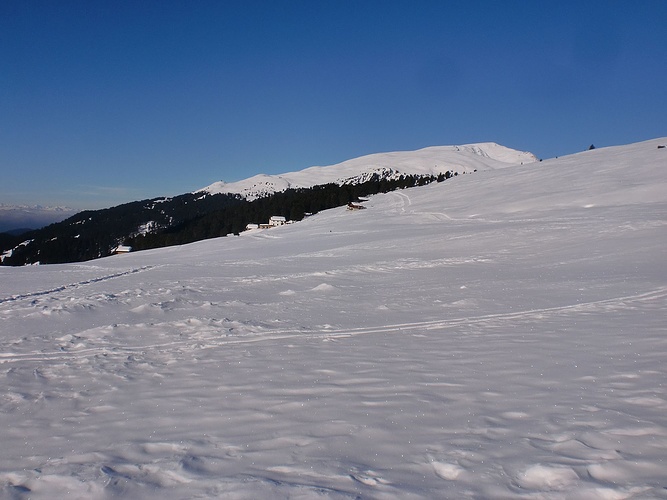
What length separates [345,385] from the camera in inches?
228

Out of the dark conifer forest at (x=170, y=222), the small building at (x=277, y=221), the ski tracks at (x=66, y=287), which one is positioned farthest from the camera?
the dark conifer forest at (x=170, y=222)

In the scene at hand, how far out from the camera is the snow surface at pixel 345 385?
364 centimetres

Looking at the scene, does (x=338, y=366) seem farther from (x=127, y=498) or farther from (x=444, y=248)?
(x=444, y=248)

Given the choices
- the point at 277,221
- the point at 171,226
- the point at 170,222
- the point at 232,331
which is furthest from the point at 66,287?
the point at 170,222

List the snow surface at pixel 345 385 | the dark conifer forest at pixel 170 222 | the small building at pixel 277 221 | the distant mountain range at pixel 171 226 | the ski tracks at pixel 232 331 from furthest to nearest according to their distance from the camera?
the distant mountain range at pixel 171 226 < the dark conifer forest at pixel 170 222 < the small building at pixel 277 221 < the ski tracks at pixel 232 331 < the snow surface at pixel 345 385

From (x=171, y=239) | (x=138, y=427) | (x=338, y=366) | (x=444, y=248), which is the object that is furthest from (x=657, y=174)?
(x=171, y=239)

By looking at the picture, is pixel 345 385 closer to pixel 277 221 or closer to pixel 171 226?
pixel 277 221

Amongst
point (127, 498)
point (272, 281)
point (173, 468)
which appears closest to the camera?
point (127, 498)

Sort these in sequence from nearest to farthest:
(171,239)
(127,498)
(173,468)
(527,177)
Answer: (127,498), (173,468), (527,177), (171,239)

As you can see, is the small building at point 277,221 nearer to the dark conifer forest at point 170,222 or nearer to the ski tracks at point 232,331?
the dark conifer forest at point 170,222

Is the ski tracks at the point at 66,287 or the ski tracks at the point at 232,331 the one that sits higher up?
the ski tracks at the point at 66,287

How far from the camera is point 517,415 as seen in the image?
4.59 metres

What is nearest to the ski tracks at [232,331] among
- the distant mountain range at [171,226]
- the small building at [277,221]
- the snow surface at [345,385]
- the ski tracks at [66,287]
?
the snow surface at [345,385]

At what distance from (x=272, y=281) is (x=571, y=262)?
9.67 meters
